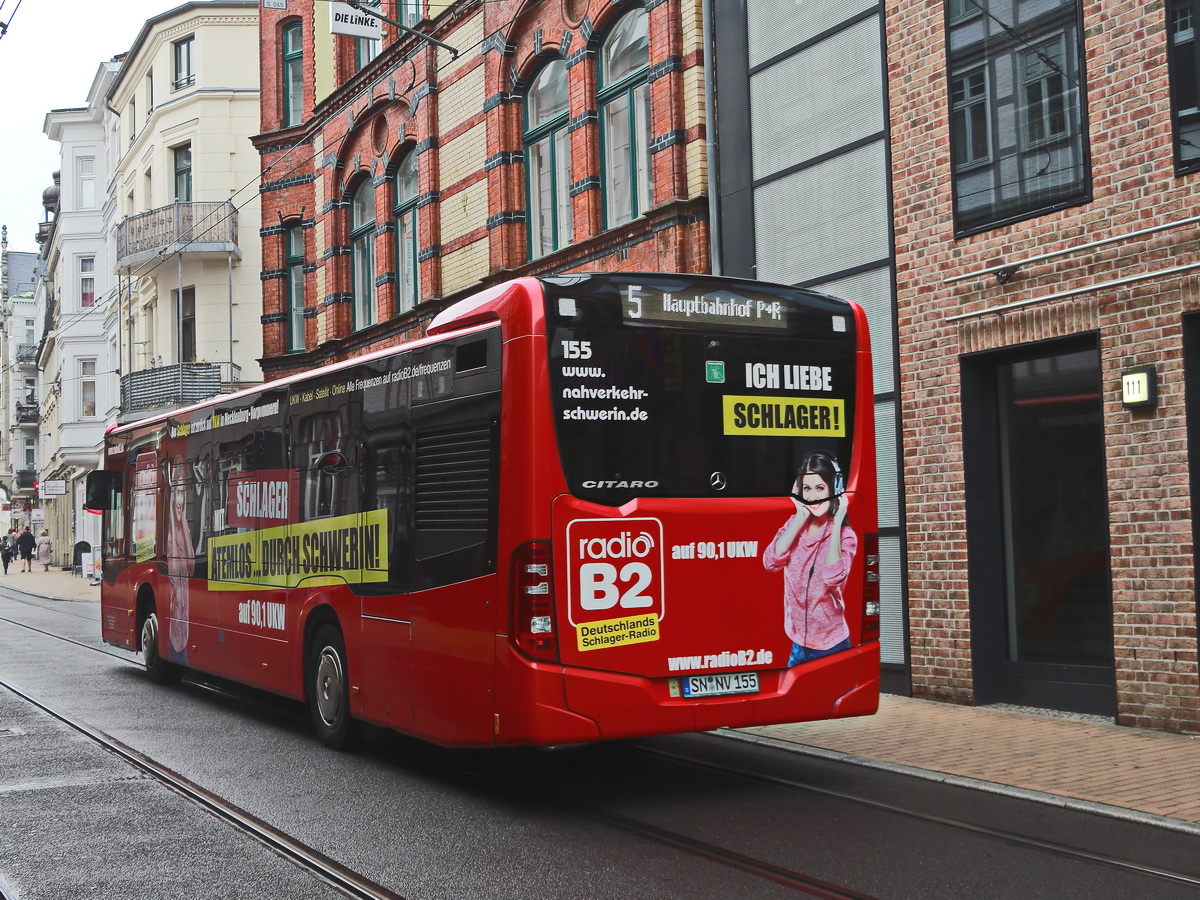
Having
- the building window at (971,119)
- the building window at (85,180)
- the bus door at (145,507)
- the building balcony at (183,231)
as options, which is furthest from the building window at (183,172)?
the building window at (971,119)

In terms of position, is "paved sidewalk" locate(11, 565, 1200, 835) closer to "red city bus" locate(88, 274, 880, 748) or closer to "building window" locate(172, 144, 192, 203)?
"red city bus" locate(88, 274, 880, 748)

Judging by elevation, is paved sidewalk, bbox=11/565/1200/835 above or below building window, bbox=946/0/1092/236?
below

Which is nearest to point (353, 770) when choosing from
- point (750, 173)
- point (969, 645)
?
point (969, 645)

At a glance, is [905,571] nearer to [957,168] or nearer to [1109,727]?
[1109,727]

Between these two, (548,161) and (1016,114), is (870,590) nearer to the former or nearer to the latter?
(1016,114)

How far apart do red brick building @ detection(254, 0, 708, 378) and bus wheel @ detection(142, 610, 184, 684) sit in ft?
22.5

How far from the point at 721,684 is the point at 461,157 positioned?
14662 mm

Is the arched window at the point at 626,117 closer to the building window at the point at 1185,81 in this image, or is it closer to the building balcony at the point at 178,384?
the building window at the point at 1185,81

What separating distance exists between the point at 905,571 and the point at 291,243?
1911 cm

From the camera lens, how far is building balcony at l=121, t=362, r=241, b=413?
34.7m

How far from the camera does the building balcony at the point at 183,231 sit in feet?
116

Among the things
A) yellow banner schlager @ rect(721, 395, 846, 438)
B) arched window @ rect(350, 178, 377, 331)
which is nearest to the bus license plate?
yellow banner schlager @ rect(721, 395, 846, 438)

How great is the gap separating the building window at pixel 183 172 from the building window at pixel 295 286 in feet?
36.0

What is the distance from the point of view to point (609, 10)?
1717cm
